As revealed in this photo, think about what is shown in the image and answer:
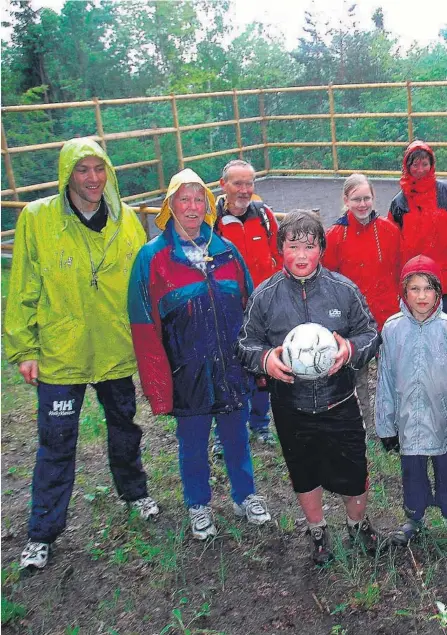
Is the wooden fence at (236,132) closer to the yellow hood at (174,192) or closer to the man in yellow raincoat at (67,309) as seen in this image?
the man in yellow raincoat at (67,309)

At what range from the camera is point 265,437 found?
4.28m

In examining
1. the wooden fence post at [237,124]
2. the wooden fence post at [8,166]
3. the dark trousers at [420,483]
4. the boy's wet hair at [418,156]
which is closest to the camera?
the dark trousers at [420,483]

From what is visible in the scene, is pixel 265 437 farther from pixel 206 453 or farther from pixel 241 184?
pixel 241 184

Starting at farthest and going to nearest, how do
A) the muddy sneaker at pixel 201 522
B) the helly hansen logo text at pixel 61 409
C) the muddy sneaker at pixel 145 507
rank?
the muddy sneaker at pixel 145 507 < the muddy sneaker at pixel 201 522 < the helly hansen logo text at pixel 61 409

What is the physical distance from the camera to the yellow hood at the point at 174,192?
305 cm

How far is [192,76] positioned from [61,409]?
1990 cm

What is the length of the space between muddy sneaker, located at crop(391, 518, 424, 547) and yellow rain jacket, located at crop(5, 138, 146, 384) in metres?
1.45

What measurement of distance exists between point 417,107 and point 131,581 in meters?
13.8

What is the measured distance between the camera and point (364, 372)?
13.5 ft

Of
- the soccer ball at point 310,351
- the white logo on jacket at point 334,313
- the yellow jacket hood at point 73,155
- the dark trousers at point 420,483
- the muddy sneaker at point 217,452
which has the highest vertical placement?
the yellow jacket hood at point 73,155

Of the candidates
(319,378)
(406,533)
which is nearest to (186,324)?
(319,378)

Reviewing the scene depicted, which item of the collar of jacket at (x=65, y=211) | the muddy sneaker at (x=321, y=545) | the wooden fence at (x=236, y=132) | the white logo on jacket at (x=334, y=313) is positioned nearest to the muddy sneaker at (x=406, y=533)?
the muddy sneaker at (x=321, y=545)

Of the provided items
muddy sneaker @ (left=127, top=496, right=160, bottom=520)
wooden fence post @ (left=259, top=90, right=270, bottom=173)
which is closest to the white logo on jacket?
muddy sneaker @ (left=127, top=496, right=160, bottom=520)

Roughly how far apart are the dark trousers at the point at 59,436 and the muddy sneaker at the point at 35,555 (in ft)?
0.10
